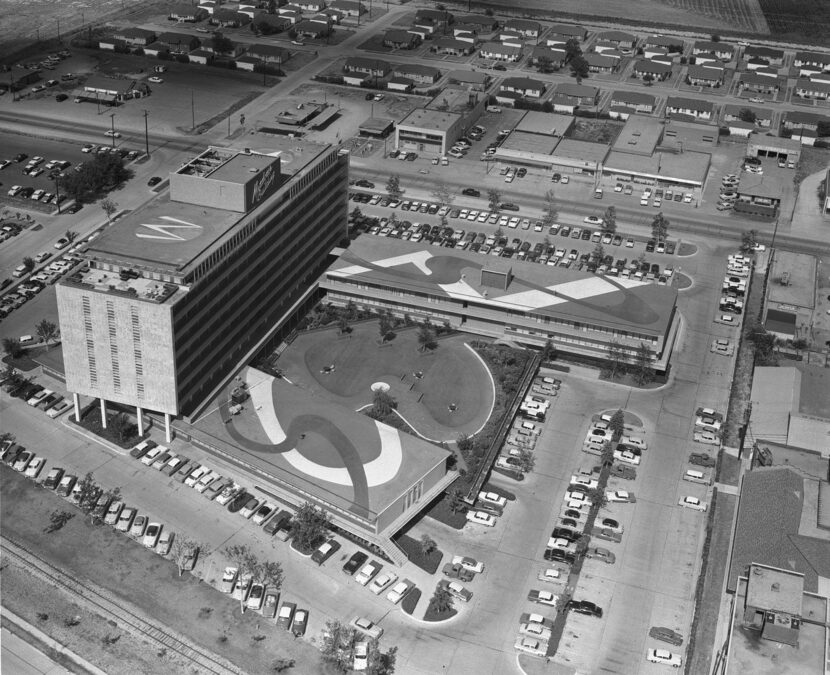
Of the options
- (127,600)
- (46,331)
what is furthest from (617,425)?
(46,331)

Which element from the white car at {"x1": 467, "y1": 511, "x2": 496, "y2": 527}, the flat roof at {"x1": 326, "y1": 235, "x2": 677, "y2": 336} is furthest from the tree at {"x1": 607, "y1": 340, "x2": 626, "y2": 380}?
the white car at {"x1": 467, "y1": 511, "x2": 496, "y2": 527}

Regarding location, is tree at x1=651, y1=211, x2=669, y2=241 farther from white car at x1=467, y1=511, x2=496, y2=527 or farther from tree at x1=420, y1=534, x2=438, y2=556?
tree at x1=420, y1=534, x2=438, y2=556

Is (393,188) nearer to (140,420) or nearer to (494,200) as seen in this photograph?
(494,200)

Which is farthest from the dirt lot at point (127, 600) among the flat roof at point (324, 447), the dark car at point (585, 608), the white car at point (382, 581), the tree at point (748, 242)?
the tree at point (748, 242)

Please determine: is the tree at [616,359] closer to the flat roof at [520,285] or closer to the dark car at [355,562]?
the flat roof at [520,285]

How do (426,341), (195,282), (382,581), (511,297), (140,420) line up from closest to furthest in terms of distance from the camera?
(382,581) < (195,282) < (140,420) < (426,341) < (511,297)
